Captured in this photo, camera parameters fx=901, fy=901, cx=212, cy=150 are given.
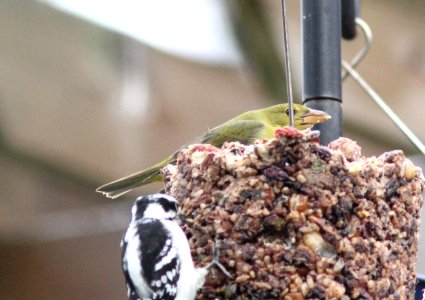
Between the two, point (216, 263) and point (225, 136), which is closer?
point (216, 263)

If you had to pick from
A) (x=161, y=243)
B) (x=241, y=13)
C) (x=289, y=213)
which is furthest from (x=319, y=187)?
(x=241, y=13)

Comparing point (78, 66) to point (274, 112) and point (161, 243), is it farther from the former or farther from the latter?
point (161, 243)

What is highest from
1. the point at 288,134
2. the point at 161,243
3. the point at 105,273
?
the point at 288,134

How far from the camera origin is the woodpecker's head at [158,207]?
2.73 meters

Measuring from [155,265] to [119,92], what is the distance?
380cm

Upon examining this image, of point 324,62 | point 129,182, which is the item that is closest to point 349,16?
point 324,62

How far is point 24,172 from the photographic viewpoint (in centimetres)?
683

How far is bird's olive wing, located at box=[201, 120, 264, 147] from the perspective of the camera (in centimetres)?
360

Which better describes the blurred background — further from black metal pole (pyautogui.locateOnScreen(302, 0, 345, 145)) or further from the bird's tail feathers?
black metal pole (pyautogui.locateOnScreen(302, 0, 345, 145))

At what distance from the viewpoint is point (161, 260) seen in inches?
107

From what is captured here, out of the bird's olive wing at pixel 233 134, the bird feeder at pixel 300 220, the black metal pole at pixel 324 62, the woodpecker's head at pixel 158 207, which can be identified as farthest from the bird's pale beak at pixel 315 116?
the woodpecker's head at pixel 158 207

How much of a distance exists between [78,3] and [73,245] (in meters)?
1.97

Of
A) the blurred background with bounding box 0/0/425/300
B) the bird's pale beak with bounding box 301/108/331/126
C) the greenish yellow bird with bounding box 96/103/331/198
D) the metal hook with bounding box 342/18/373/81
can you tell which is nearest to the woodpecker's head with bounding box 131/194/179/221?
the greenish yellow bird with bounding box 96/103/331/198

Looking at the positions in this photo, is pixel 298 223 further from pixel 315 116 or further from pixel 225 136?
pixel 225 136
